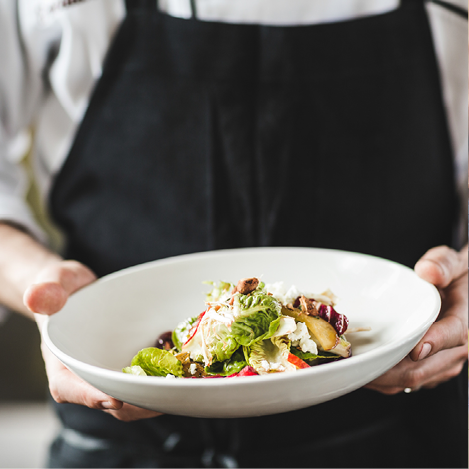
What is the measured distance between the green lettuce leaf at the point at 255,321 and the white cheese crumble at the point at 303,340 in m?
0.03

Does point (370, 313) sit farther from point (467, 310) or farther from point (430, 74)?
point (430, 74)

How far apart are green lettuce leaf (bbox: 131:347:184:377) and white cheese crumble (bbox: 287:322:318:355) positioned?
0.14m

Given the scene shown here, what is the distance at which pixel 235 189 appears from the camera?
85 cm

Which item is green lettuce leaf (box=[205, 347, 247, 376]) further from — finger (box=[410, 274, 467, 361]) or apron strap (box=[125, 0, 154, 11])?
apron strap (box=[125, 0, 154, 11])

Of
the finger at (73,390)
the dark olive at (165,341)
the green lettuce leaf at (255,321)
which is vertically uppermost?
the green lettuce leaf at (255,321)

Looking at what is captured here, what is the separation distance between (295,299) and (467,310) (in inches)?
9.6

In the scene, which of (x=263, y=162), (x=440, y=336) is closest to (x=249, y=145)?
(x=263, y=162)

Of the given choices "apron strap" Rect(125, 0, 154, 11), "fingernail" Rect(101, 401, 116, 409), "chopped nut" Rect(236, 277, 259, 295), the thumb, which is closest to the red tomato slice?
"chopped nut" Rect(236, 277, 259, 295)

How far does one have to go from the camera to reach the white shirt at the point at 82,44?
83cm

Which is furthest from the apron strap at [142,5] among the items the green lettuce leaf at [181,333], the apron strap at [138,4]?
the green lettuce leaf at [181,333]

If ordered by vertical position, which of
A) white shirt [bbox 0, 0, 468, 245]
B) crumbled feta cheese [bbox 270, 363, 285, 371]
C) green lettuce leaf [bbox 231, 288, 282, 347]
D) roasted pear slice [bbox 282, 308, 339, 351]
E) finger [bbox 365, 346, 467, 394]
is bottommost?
finger [bbox 365, 346, 467, 394]

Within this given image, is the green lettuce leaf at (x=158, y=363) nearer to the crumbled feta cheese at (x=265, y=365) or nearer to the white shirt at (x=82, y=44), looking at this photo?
the crumbled feta cheese at (x=265, y=365)

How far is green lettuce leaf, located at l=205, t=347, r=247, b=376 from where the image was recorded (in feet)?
1.67

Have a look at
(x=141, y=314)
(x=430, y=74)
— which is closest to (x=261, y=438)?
(x=141, y=314)
